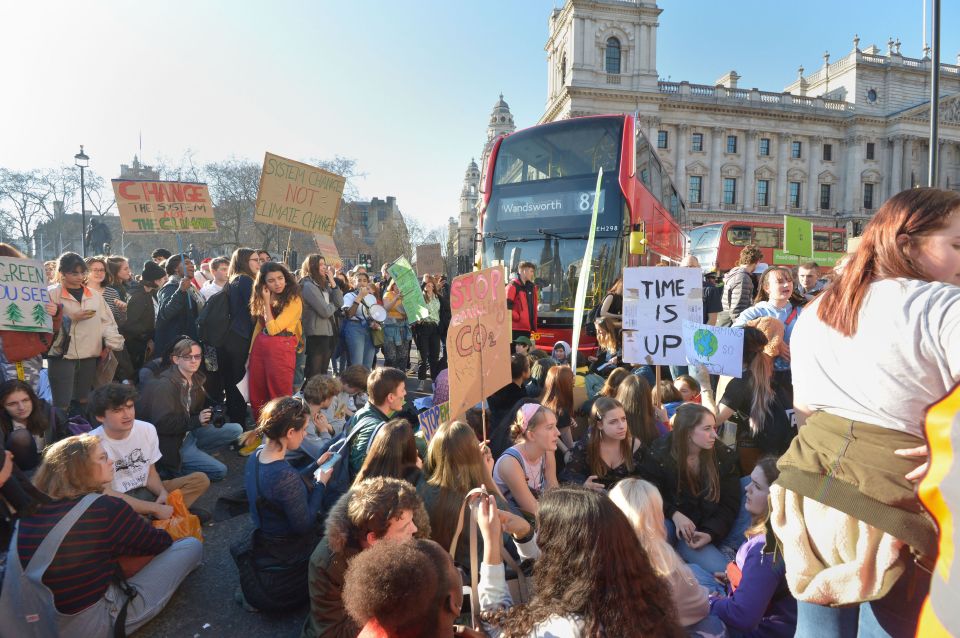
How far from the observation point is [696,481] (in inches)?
147

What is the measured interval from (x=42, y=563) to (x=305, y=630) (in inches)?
47.4

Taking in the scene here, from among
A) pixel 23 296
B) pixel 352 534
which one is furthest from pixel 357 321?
pixel 352 534

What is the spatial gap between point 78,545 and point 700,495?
3.45 meters

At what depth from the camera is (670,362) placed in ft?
16.5

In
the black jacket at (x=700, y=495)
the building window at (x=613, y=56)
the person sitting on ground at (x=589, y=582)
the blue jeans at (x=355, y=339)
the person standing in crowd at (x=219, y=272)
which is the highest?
the building window at (x=613, y=56)

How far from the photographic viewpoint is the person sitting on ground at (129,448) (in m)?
3.66

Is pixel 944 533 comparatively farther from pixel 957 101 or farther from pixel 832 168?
pixel 957 101

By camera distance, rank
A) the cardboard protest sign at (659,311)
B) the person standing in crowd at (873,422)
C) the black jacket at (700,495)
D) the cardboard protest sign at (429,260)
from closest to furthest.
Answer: the person standing in crowd at (873,422) → the black jacket at (700,495) → the cardboard protest sign at (659,311) → the cardboard protest sign at (429,260)

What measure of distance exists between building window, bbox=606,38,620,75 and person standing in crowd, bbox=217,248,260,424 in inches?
1942

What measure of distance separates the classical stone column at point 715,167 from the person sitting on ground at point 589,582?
186 ft

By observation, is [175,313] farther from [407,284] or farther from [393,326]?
[393,326]

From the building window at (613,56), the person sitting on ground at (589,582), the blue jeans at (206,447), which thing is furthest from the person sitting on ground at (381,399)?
the building window at (613,56)

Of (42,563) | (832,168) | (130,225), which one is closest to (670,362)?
(42,563)

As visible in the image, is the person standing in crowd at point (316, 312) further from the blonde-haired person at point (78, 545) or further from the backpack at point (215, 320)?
the blonde-haired person at point (78, 545)
